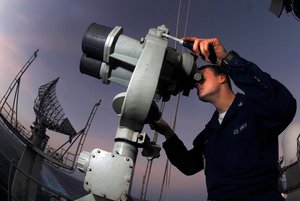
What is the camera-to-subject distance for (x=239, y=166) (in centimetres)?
196

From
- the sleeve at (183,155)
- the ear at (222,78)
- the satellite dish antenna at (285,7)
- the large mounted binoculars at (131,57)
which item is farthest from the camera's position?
the satellite dish antenna at (285,7)

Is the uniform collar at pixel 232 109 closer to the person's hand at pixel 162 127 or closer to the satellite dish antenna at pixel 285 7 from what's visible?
the person's hand at pixel 162 127

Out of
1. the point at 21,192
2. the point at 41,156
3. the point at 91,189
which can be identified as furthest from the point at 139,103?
the point at 21,192

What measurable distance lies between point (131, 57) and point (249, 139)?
97 cm

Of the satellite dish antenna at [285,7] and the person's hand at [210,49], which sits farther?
the satellite dish antenna at [285,7]

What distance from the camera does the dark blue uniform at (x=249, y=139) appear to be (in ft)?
6.08

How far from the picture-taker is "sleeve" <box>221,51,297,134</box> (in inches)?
72.0

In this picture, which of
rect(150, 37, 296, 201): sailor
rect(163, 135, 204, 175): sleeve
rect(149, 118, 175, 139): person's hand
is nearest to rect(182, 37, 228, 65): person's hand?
rect(150, 37, 296, 201): sailor

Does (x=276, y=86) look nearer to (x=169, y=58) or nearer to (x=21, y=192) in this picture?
(x=169, y=58)

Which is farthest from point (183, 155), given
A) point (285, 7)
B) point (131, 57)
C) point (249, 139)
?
point (285, 7)

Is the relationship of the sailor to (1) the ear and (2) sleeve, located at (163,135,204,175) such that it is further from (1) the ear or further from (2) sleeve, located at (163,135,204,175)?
(2) sleeve, located at (163,135,204,175)

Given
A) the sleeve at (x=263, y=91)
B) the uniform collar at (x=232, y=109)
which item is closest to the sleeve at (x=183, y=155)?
the uniform collar at (x=232, y=109)

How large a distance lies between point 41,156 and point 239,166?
54.7ft

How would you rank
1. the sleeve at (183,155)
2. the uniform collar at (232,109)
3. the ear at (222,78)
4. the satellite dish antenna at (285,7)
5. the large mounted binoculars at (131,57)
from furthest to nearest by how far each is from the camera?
the satellite dish antenna at (285,7)
the sleeve at (183,155)
the ear at (222,78)
the uniform collar at (232,109)
the large mounted binoculars at (131,57)
